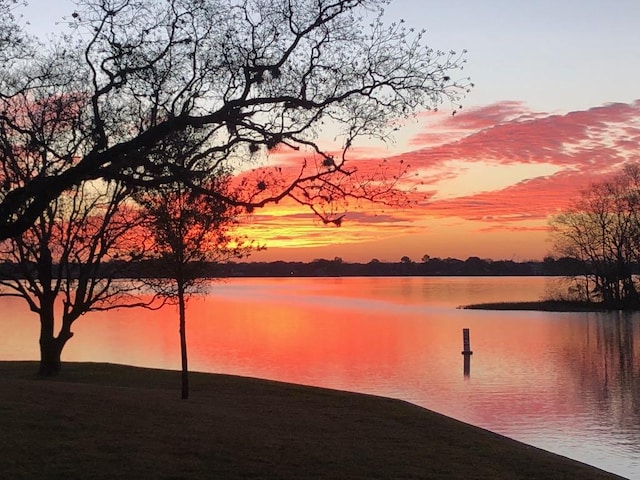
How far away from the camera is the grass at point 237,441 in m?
10.8

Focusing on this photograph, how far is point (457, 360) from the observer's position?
124ft

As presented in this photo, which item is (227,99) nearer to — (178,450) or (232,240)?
(178,450)

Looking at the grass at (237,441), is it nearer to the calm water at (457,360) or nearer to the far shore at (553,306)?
the calm water at (457,360)

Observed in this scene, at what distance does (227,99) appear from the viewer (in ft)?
39.2

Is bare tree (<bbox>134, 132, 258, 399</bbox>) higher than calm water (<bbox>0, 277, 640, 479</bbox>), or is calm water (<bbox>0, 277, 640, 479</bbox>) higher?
bare tree (<bbox>134, 132, 258, 399</bbox>)

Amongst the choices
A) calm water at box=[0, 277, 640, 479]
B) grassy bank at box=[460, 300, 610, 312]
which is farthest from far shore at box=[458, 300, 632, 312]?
calm water at box=[0, 277, 640, 479]

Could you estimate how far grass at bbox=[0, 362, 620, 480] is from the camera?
1084 centimetres

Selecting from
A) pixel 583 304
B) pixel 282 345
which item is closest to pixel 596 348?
pixel 282 345

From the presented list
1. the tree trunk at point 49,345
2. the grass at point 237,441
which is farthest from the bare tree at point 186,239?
the tree trunk at point 49,345

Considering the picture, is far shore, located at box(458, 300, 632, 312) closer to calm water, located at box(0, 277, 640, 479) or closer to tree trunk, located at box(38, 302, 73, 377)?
calm water, located at box(0, 277, 640, 479)

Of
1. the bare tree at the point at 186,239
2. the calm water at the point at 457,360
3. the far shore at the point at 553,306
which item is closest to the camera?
the bare tree at the point at 186,239

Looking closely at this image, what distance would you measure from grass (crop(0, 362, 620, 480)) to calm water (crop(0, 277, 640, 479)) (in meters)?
3.12

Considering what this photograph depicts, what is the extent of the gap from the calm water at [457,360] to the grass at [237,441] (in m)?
3.12

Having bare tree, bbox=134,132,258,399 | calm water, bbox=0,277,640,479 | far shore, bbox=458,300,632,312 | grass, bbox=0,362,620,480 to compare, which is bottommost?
far shore, bbox=458,300,632,312
